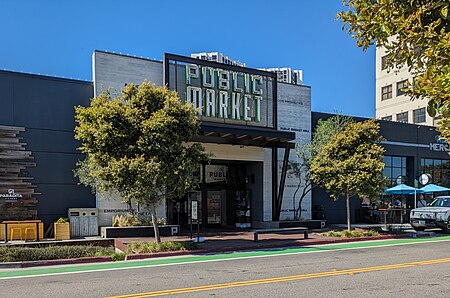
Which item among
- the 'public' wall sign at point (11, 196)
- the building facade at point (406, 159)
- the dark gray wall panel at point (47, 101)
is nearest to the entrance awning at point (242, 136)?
the building facade at point (406, 159)

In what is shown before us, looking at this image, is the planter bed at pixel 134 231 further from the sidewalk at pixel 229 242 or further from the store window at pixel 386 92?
the store window at pixel 386 92

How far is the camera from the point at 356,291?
355 inches

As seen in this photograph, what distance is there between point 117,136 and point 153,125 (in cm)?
129

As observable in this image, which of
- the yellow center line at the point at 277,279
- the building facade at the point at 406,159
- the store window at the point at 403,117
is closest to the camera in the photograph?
the yellow center line at the point at 277,279

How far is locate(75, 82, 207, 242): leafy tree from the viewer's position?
601 inches

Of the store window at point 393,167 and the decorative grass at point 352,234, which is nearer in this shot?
the decorative grass at point 352,234

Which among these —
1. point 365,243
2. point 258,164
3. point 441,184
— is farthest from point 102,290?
point 441,184

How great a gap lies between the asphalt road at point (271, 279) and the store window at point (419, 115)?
47060 millimetres

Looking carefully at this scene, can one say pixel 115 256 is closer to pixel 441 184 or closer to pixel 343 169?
pixel 343 169

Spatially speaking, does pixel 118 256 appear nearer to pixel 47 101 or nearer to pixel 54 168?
pixel 54 168

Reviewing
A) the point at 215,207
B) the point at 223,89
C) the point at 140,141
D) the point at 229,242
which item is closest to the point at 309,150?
the point at 223,89

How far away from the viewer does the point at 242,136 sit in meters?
22.7

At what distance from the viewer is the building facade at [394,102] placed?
5750 centimetres

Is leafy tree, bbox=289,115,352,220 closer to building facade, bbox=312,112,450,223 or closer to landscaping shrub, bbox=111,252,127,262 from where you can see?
building facade, bbox=312,112,450,223
